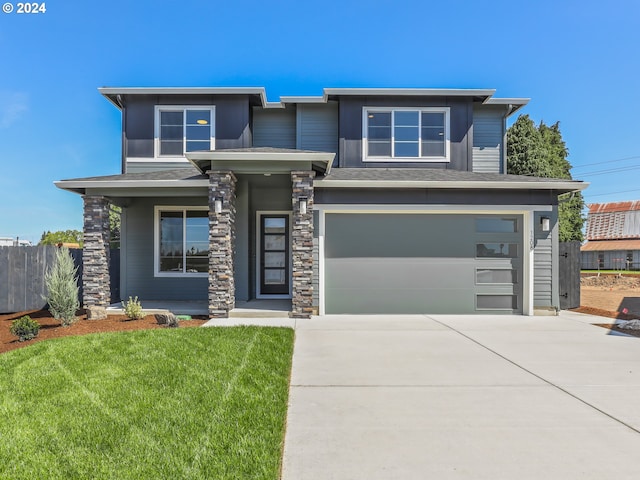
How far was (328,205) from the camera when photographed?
859 centimetres

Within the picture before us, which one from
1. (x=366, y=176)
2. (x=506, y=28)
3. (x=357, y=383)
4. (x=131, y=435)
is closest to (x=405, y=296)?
(x=366, y=176)

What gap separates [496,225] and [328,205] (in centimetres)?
417

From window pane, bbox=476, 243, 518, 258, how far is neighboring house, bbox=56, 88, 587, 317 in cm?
3

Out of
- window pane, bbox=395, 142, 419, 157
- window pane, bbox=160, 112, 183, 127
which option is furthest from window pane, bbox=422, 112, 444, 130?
window pane, bbox=160, 112, 183, 127

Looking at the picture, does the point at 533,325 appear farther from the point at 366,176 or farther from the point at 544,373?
the point at 366,176

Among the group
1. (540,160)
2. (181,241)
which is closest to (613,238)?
(540,160)

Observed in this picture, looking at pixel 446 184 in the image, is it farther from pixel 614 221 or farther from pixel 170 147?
pixel 614 221

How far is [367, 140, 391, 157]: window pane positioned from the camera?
418 inches

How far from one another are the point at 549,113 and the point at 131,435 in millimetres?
32987

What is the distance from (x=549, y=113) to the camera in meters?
27.5

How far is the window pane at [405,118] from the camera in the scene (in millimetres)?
10625

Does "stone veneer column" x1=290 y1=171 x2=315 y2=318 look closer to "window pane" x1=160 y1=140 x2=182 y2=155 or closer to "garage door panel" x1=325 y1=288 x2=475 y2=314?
"garage door panel" x1=325 y1=288 x2=475 y2=314

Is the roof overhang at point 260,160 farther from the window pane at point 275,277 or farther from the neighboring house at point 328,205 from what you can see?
the window pane at point 275,277

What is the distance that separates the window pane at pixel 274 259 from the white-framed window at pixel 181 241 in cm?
167
